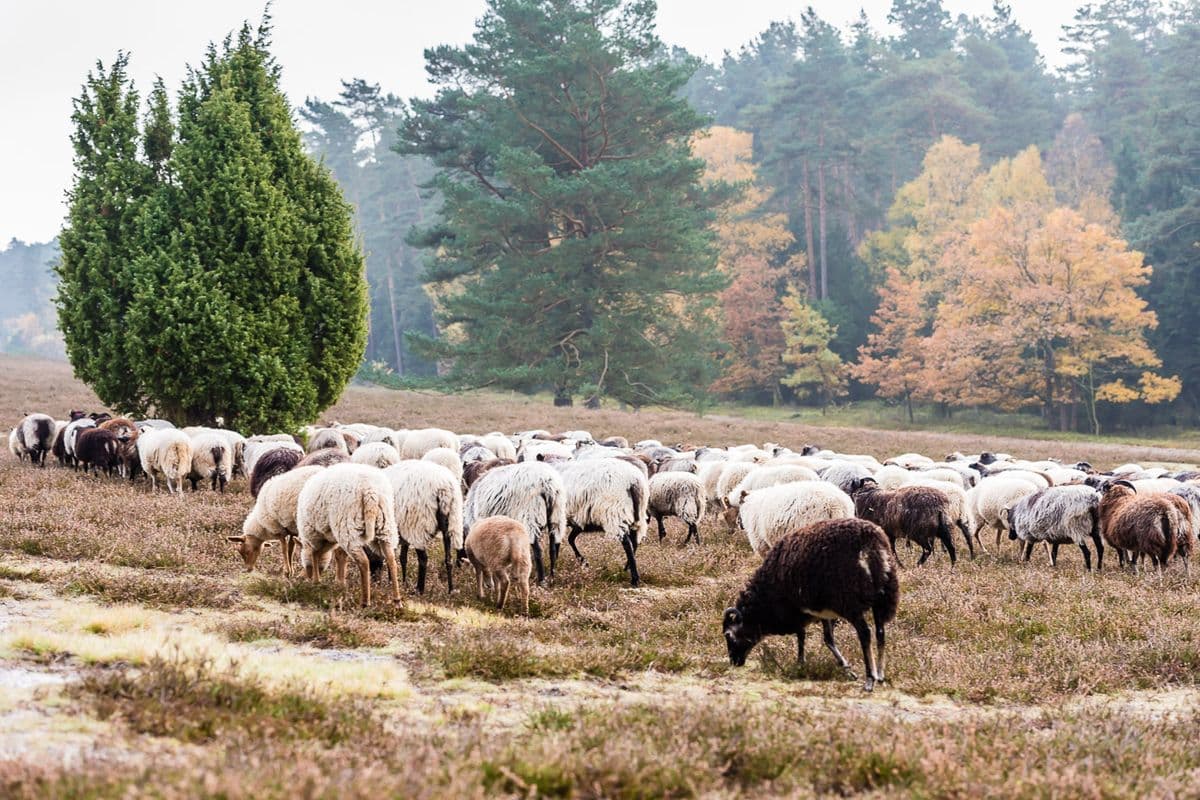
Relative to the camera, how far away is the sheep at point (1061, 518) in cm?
1289

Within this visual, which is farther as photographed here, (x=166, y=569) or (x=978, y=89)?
(x=978, y=89)

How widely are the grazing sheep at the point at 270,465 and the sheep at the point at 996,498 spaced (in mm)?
10309

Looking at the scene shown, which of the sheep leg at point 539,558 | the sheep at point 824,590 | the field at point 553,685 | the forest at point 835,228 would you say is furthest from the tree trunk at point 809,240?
the sheep at point 824,590

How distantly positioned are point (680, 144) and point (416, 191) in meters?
46.8

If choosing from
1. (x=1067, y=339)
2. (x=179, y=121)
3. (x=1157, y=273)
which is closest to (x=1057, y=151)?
(x=1157, y=273)

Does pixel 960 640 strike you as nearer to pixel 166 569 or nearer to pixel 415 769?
pixel 415 769

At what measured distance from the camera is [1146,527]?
1158 centimetres

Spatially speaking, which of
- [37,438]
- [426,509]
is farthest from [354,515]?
[37,438]

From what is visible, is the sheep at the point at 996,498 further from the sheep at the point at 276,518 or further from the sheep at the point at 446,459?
the sheep at the point at 276,518

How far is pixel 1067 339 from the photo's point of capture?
156 feet

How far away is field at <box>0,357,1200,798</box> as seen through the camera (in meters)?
4.61

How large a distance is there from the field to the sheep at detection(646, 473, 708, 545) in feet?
6.33

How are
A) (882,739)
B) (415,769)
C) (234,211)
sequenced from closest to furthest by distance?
(415,769)
(882,739)
(234,211)

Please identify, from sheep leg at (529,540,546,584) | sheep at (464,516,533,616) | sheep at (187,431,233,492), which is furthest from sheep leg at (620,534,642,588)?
sheep at (187,431,233,492)
